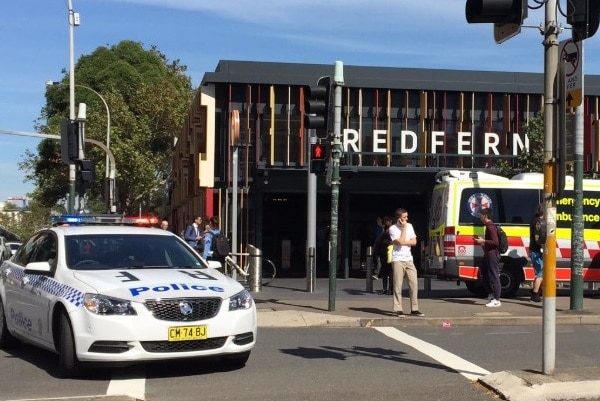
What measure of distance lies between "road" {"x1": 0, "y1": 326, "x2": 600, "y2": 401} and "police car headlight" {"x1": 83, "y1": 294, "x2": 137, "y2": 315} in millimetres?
716

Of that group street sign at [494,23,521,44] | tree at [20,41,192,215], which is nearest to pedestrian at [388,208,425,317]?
street sign at [494,23,521,44]

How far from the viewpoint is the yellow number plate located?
24.2ft

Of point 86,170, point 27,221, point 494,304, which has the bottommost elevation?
point 27,221

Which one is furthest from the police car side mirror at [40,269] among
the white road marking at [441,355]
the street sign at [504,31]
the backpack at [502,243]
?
the backpack at [502,243]

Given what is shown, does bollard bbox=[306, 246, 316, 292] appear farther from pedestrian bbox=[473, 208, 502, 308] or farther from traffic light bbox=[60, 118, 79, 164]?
traffic light bbox=[60, 118, 79, 164]

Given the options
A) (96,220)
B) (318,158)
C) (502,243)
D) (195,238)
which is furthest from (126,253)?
(195,238)

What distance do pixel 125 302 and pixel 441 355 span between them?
4032mm

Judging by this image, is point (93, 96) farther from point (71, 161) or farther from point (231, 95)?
point (71, 161)

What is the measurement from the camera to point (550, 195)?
7.19 m

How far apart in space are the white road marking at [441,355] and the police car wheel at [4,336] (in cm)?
503

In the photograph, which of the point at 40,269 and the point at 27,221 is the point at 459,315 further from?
the point at 27,221

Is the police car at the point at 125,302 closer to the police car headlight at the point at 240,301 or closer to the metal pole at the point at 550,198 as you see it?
the police car headlight at the point at 240,301

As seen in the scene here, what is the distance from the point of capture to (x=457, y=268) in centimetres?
1608

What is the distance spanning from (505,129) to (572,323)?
Result: 14.8 meters
